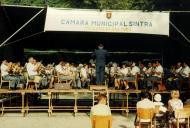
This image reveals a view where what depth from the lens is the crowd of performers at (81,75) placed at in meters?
18.1

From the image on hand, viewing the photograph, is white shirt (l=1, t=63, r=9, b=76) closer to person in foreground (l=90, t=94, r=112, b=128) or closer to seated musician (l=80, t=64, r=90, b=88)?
seated musician (l=80, t=64, r=90, b=88)

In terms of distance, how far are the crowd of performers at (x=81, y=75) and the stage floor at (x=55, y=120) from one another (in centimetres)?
107

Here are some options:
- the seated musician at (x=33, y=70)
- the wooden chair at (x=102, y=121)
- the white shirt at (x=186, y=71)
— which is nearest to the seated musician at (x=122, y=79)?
the white shirt at (x=186, y=71)

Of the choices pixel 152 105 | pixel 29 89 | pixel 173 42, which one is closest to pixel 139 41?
pixel 173 42

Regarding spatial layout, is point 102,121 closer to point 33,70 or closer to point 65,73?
point 33,70

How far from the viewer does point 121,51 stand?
982 inches

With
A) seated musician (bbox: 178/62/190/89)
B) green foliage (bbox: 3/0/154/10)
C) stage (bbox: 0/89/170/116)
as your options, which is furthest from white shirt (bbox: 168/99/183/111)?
green foliage (bbox: 3/0/154/10)

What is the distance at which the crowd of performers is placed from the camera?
18078 millimetres

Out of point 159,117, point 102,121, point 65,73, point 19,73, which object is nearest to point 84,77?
point 65,73

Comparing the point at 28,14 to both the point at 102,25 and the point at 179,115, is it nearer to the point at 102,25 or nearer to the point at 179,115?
the point at 102,25

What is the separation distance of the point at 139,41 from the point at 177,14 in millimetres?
4212

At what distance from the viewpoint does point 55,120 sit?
16.8 meters

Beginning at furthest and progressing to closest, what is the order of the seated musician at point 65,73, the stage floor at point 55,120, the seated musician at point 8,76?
the seated musician at point 65,73 → the seated musician at point 8,76 → the stage floor at point 55,120

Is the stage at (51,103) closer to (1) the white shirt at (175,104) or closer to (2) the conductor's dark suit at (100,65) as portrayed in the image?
(2) the conductor's dark suit at (100,65)
